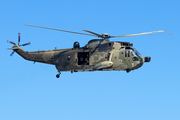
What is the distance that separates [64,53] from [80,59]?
7.66 feet

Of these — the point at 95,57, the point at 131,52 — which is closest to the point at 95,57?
the point at 95,57

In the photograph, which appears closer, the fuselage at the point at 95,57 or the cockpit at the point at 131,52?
the fuselage at the point at 95,57

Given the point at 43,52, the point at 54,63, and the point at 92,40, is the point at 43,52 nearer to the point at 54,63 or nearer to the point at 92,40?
the point at 54,63

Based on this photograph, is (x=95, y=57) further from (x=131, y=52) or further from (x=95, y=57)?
(x=131, y=52)

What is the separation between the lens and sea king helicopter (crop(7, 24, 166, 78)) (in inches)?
1495

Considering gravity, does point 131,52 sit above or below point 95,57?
above

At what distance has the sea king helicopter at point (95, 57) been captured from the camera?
3797 centimetres

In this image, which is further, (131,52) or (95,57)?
(95,57)

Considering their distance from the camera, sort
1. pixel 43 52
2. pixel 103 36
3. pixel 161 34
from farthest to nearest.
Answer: pixel 43 52, pixel 103 36, pixel 161 34

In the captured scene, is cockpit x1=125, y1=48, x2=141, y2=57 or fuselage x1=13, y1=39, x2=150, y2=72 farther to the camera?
cockpit x1=125, y1=48, x2=141, y2=57

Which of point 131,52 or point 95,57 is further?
point 95,57

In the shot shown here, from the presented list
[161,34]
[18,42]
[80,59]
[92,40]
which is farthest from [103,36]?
[18,42]

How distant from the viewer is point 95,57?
3928 cm

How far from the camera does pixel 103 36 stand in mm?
39594
